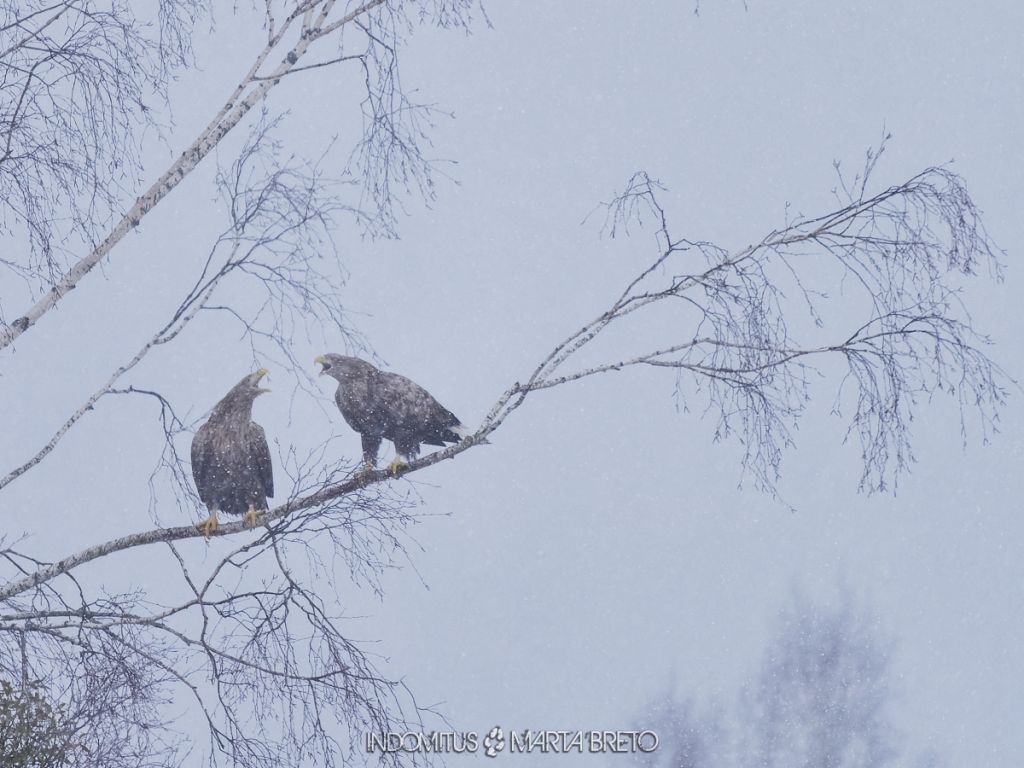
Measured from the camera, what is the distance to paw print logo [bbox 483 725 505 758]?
7007 mm

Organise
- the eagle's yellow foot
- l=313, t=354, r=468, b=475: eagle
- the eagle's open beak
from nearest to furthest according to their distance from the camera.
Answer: the eagle's yellow foot < the eagle's open beak < l=313, t=354, r=468, b=475: eagle

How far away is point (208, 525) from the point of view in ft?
19.2

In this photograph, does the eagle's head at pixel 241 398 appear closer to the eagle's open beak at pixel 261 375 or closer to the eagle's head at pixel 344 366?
the eagle's open beak at pixel 261 375

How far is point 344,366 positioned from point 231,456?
0.90 metres

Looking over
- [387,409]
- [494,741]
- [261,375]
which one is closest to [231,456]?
[261,375]

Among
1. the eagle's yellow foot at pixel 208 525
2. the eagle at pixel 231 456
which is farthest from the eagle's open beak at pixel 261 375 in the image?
the eagle's yellow foot at pixel 208 525

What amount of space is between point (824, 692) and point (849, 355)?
7021 millimetres

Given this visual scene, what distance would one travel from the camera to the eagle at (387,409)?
6.80 metres

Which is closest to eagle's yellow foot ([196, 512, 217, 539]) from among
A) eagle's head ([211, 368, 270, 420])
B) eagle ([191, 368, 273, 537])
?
eagle ([191, 368, 273, 537])

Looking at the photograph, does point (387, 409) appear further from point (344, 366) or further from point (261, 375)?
point (261, 375)

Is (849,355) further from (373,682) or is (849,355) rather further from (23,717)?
(23,717)

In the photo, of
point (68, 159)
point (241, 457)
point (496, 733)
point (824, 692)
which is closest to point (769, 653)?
point (824, 692)

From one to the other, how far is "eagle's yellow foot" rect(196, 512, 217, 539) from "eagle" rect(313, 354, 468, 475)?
3.35 ft

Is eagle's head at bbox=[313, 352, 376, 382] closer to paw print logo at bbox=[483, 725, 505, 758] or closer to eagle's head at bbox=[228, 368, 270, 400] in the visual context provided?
eagle's head at bbox=[228, 368, 270, 400]
